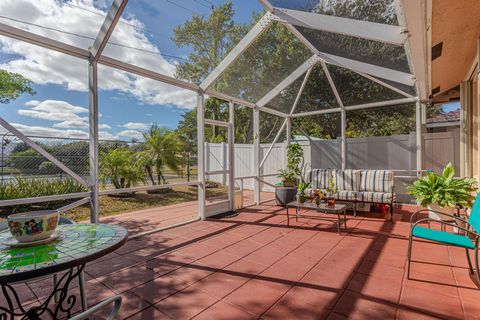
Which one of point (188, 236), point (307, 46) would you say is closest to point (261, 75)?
point (307, 46)

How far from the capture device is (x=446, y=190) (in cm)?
372

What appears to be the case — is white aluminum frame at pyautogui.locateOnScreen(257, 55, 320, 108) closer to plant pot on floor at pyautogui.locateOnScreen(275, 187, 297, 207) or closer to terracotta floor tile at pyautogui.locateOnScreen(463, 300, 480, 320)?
plant pot on floor at pyautogui.locateOnScreen(275, 187, 297, 207)

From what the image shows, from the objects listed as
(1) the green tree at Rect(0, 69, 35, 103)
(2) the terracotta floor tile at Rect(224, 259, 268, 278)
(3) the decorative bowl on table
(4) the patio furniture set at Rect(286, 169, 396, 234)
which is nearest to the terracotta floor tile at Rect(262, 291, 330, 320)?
(2) the terracotta floor tile at Rect(224, 259, 268, 278)

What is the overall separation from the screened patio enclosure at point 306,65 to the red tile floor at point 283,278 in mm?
1178

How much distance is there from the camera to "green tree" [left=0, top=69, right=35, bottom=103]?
528 cm

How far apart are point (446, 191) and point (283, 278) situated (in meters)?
2.81

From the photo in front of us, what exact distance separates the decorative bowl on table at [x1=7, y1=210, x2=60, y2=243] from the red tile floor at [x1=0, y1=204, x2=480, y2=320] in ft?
3.81

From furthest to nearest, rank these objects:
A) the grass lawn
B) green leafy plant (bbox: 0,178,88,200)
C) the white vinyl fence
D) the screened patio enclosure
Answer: the white vinyl fence < the grass lawn < green leafy plant (bbox: 0,178,88,200) < the screened patio enclosure

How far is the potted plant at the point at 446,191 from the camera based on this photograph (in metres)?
3.64

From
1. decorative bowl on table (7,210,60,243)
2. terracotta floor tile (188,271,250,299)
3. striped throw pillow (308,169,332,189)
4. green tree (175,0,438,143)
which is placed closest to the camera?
decorative bowl on table (7,210,60,243)

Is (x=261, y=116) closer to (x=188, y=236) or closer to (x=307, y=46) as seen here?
(x=307, y=46)

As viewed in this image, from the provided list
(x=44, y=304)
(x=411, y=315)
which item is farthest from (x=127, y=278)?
(x=411, y=315)

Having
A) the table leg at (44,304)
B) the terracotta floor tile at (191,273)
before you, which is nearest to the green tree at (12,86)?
the table leg at (44,304)

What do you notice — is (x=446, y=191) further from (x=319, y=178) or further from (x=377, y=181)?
(x=319, y=178)
